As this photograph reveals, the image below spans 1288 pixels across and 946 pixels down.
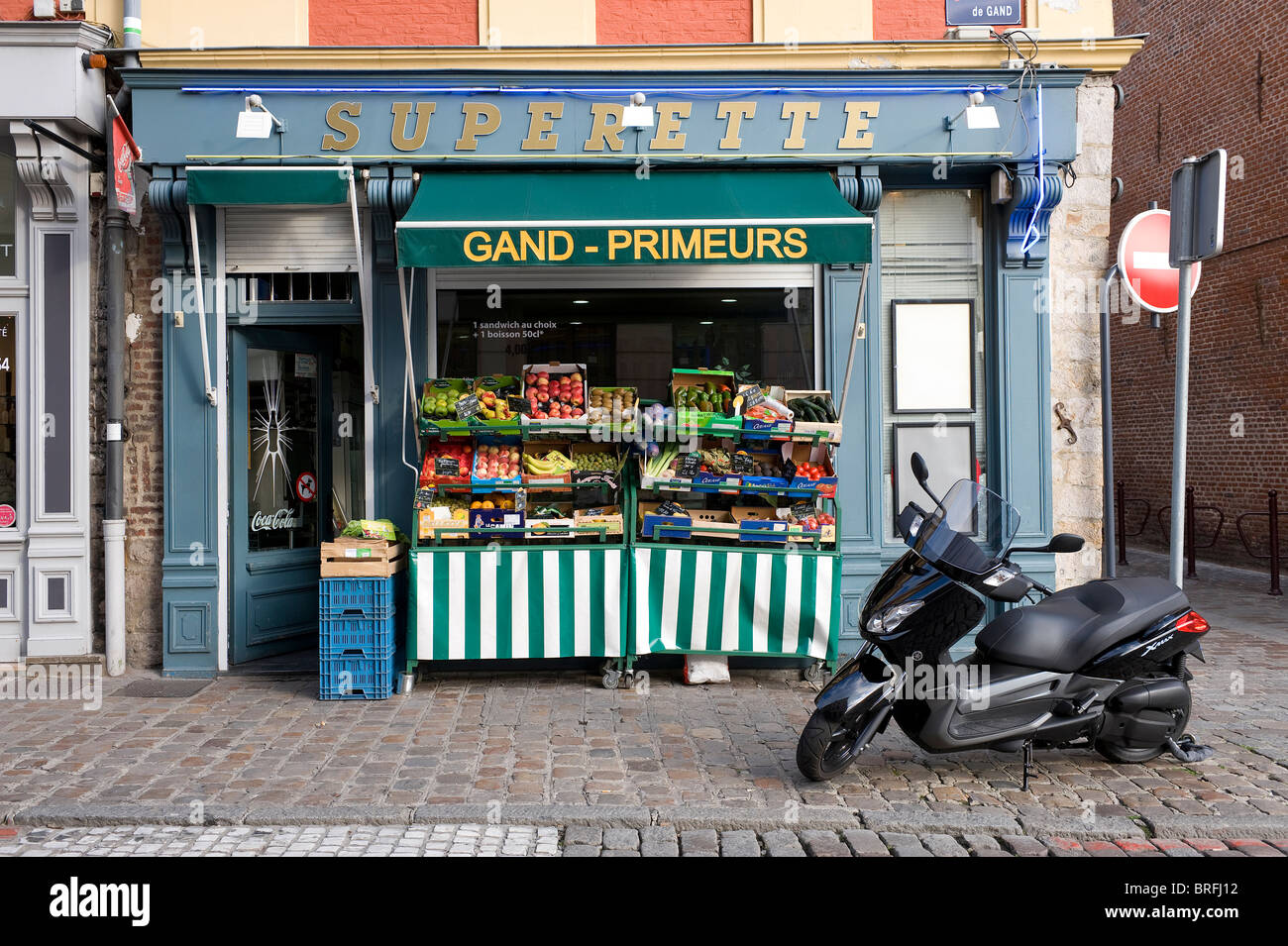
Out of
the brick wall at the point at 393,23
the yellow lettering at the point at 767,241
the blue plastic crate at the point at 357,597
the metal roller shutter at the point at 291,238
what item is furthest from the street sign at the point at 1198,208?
the metal roller shutter at the point at 291,238

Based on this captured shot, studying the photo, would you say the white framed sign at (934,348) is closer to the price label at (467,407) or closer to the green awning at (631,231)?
the green awning at (631,231)

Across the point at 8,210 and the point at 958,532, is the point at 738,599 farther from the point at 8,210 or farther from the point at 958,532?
the point at 8,210

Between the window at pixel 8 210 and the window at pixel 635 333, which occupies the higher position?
the window at pixel 8 210

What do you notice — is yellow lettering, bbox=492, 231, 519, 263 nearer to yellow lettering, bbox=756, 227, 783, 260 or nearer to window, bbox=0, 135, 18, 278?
yellow lettering, bbox=756, 227, 783, 260

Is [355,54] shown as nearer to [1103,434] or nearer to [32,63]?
[32,63]

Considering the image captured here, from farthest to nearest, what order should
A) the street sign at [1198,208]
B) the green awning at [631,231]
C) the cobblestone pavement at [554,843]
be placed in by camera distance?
the green awning at [631,231], the street sign at [1198,208], the cobblestone pavement at [554,843]

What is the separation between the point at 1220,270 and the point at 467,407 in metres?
13.2

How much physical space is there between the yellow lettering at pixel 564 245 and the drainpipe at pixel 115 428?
350cm

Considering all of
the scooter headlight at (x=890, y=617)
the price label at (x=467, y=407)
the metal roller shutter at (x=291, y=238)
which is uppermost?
the metal roller shutter at (x=291, y=238)

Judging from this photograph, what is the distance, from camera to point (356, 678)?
680 centimetres

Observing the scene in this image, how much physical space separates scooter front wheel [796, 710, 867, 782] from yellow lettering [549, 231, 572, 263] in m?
3.48

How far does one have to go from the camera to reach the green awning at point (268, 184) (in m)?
7.06

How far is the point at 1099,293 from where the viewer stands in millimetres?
7555
